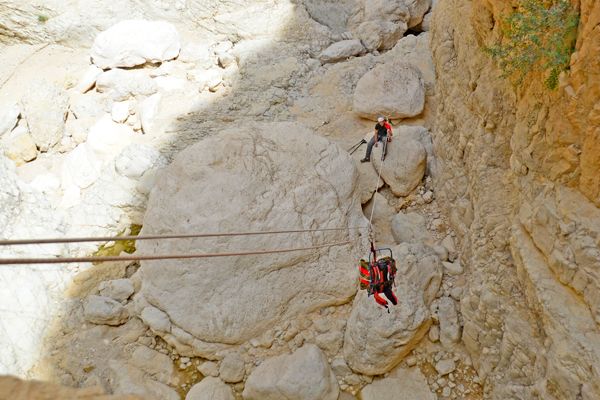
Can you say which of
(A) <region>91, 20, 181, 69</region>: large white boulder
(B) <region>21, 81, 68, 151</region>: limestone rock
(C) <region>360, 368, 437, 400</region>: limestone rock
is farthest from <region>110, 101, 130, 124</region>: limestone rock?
(C) <region>360, 368, 437, 400</region>: limestone rock

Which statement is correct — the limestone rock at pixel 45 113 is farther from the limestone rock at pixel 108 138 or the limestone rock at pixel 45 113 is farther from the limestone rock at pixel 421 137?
the limestone rock at pixel 421 137

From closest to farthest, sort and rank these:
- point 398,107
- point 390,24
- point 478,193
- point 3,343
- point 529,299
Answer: point 529,299 < point 478,193 < point 3,343 < point 398,107 < point 390,24

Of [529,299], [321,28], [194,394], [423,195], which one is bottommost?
[194,394]

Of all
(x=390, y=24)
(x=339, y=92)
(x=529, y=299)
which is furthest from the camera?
(x=390, y=24)

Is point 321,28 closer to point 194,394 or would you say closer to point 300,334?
point 300,334

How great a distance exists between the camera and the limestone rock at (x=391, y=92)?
893cm

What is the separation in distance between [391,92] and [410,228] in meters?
3.00

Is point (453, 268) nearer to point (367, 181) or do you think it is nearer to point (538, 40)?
point (367, 181)

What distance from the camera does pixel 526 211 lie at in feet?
16.8

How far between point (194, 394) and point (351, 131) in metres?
5.68

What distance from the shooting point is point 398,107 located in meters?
8.93

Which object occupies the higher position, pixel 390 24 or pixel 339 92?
pixel 390 24

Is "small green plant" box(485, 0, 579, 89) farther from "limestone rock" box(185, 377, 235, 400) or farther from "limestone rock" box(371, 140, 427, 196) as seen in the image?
"limestone rock" box(185, 377, 235, 400)

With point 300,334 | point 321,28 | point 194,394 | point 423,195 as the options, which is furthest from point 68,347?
point 321,28
